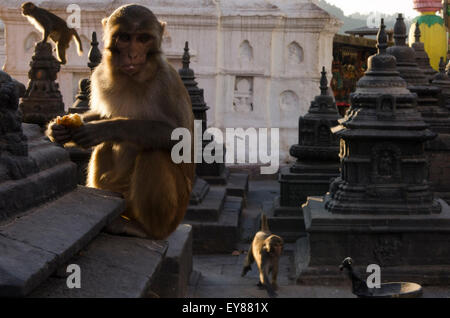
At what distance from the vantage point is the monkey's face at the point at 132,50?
149 inches

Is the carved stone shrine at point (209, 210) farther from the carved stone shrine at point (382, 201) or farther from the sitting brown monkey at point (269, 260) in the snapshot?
the sitting brown monkey at point (269, 260)

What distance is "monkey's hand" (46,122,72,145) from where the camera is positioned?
3494 millimetres

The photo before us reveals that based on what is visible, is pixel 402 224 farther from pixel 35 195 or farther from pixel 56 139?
pixel 35 195

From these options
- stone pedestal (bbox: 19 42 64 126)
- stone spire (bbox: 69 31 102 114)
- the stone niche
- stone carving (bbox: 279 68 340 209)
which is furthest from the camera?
the stone niche

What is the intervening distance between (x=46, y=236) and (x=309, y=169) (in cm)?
720

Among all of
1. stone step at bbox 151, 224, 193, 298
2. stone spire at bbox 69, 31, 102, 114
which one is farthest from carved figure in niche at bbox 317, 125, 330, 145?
stone step at bbox 151, 224, 193, 298

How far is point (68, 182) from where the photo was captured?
10.7 ft

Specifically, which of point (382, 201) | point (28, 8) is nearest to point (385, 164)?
point (382, 201)

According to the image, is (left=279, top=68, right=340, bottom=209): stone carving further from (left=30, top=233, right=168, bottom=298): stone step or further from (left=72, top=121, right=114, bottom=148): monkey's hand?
(left=30, top=233, right=168, bottom=298): stone step

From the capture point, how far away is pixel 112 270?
276cm

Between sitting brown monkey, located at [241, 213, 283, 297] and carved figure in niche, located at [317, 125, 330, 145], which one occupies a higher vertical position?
carved figure in niche, located at [317, 125, 330, 145]

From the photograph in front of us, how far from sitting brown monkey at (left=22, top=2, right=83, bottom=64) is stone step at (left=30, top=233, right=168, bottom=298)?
25.3ft

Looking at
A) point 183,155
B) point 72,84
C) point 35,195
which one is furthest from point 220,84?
point 35,195

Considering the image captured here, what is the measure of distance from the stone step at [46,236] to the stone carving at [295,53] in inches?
426
